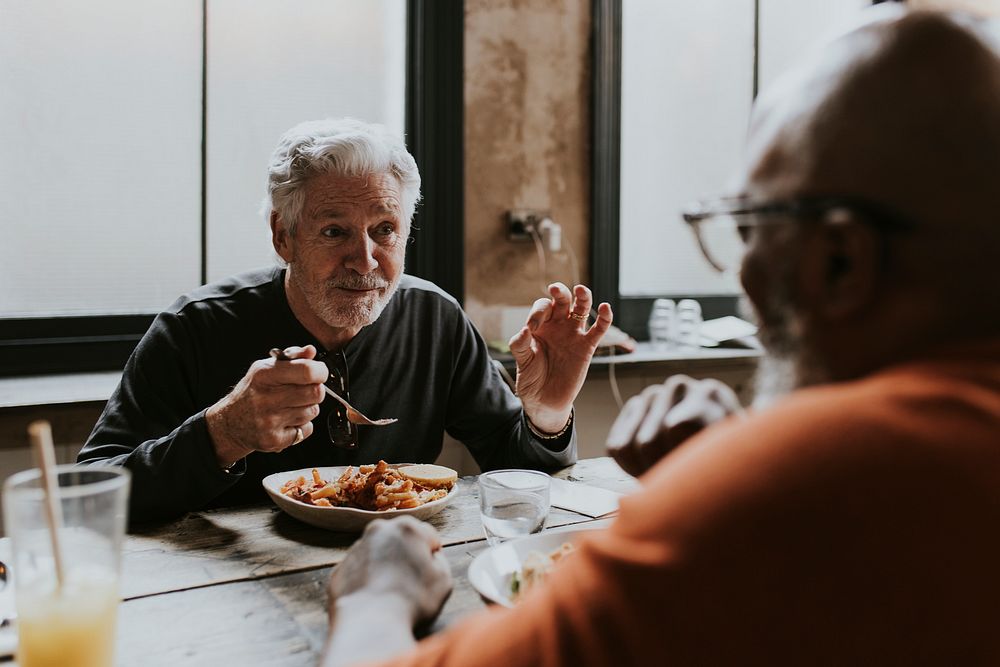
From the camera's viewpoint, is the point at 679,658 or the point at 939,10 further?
the point at 939,10

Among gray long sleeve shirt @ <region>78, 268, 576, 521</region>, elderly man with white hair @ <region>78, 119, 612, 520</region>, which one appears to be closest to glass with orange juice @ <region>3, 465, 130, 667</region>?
gray long sleeve shirt @ <region>78, 268, 576, 521</region>

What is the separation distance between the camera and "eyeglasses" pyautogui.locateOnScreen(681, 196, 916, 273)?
0.59 metres

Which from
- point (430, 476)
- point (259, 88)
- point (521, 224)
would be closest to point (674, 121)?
point (521, 224)

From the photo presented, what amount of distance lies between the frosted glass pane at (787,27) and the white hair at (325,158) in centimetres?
236

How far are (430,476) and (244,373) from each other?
0.55 m

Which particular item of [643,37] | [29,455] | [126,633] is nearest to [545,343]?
[126,633]

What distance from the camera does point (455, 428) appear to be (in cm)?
206

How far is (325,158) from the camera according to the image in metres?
1.82

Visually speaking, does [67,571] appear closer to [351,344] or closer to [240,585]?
[240,585]

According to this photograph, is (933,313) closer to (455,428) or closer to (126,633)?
(126,633)

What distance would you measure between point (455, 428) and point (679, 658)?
5.10 feet

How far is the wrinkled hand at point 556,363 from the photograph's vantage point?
5.73 feet

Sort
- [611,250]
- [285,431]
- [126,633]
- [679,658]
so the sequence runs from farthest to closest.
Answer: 1. [611,250]
2. [285,431]
3. [126,633]
4. [679,658]

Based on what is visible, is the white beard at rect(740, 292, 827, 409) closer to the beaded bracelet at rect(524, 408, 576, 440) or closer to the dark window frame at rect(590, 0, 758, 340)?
the beaded bracelet at rect(524, 408, 576, 440)
